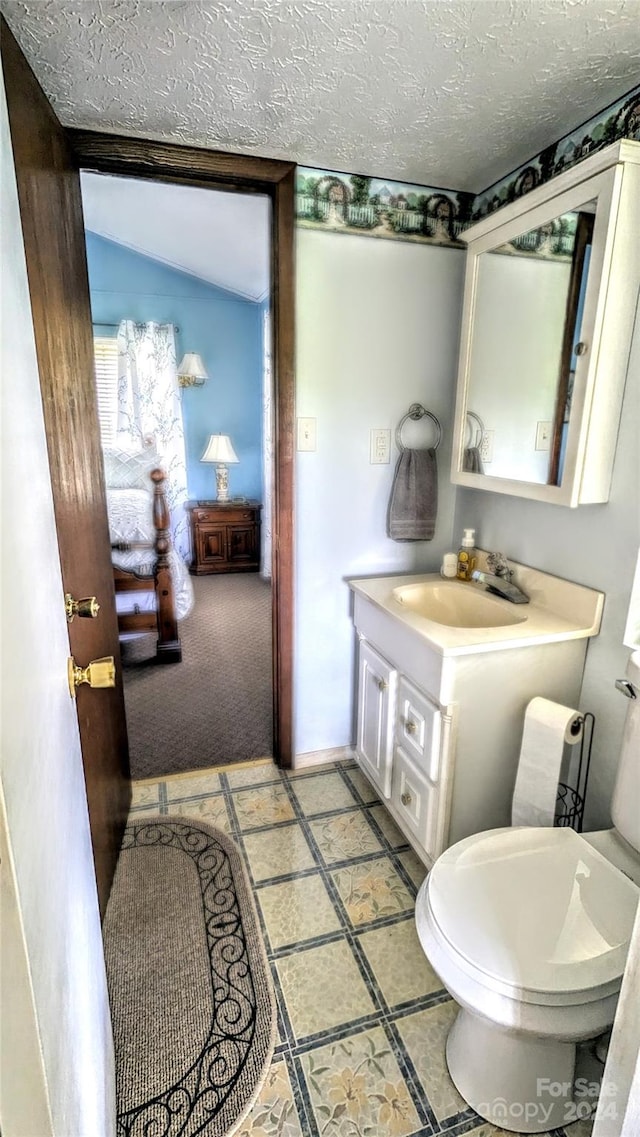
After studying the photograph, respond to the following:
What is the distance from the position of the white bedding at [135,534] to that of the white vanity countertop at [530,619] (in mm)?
1812

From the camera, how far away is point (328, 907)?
1.59m

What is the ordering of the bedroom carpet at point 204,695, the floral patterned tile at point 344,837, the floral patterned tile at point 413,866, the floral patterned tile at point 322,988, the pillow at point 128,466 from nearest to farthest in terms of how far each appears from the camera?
the floral patterned tile at point 322,988 → the floral patterned tile at point 413,866 → the floral patterned tile at point 344,837 → the bedroom carpet at point 204,695 → the pillow at point 128,466

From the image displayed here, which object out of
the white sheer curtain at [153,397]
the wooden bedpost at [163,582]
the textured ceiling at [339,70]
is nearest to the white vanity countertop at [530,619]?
the textured ceiling at [339,70]

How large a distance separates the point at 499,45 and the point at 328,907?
2.20m

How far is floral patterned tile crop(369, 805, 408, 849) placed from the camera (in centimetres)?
185

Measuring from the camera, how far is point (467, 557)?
202 centimetres

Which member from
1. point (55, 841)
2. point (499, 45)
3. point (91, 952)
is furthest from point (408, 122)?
point (91, 952)

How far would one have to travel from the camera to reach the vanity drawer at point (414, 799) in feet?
5.22

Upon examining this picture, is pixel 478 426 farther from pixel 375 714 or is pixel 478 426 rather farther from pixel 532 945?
pixel 532 945

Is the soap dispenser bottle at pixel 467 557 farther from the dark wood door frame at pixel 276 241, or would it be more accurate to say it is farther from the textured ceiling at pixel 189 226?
the textured ceiling at pixel 189 226

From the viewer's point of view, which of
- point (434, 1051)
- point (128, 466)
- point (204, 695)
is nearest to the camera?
point (434, 1051)

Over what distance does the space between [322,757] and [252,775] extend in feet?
0.98

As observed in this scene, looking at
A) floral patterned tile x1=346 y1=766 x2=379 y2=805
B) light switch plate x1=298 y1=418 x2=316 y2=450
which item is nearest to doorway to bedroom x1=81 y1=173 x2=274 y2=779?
floral patterned tile x1=346 y1=766 x2=379 y2=805

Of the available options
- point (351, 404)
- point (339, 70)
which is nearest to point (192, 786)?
point (351, 404)
